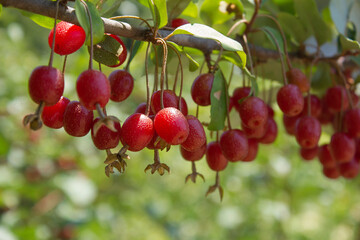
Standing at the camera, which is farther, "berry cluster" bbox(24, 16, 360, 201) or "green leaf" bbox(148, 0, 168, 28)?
"green leaf" bbox(148, 0, 168, 28)

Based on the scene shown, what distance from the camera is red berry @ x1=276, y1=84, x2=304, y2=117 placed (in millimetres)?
1068

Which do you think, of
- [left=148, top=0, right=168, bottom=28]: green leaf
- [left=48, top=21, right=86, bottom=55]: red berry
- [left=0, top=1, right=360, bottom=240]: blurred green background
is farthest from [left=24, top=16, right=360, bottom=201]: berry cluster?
[left=0, top=1, right=360, bottom=240]: blurred green background

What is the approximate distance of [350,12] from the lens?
134 cm

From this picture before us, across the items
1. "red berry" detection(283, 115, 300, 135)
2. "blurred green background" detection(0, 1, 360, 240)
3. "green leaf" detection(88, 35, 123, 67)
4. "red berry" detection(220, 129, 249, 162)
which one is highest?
"green leaf" detection(88, 35, 123, 67)

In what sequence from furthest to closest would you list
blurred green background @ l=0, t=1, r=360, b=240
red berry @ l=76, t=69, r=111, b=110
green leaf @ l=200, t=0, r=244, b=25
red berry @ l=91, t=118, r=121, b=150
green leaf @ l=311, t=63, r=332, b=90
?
blurred green background @ l=0, t=1, r=360, b=240 < green leaf @ l=311, t=63, r=332, b=90 < green leaf @ l=200, t=0, r=244, b=25 < red berry @ l=91, t=118, r=121, b=150 < red berry @ l=76, t=69, r=111, b=110

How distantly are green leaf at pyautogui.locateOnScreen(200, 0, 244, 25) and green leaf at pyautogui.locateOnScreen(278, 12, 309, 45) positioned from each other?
144 millimetres

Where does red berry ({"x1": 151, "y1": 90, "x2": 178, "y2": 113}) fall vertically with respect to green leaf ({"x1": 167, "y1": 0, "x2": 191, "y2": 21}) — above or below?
below

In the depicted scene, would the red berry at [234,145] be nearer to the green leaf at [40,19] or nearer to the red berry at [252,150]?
the red berry at [252,150]

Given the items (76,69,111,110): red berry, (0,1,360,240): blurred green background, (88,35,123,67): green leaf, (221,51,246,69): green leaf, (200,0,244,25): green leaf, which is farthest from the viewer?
(0,1,360,240): blurred green background

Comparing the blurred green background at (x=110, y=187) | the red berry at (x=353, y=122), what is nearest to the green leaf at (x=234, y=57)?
the red berry at (x=353, y=122)

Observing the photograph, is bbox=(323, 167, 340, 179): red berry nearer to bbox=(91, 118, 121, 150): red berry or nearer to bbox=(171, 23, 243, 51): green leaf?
bbox=(171, 23, 243, 51): green leaf

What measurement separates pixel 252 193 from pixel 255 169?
204mm

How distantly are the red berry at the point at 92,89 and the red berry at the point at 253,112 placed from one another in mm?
415

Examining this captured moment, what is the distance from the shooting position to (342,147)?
4.21ft
